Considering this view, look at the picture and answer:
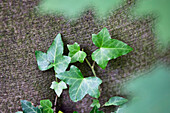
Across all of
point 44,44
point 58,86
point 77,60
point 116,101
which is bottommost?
point 116,101

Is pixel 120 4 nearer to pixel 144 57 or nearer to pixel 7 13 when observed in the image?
pixel 144 57

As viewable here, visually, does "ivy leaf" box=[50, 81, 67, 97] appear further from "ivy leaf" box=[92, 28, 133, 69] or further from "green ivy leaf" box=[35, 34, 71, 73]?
"ivy leaf" box=[92, 28, 133, 69]

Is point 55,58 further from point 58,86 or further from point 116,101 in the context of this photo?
point 116,101

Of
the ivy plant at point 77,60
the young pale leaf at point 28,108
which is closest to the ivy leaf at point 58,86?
the ivy plant at point 77,60

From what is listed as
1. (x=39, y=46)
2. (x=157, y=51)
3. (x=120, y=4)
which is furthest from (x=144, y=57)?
(x=39, y=46)

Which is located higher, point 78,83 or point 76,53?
point 76,53

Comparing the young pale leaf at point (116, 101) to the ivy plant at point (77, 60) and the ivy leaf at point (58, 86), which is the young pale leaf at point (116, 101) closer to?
the ivy plant at point (77, 60)

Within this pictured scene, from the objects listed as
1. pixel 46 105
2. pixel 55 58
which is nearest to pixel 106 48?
pixel 55 58
